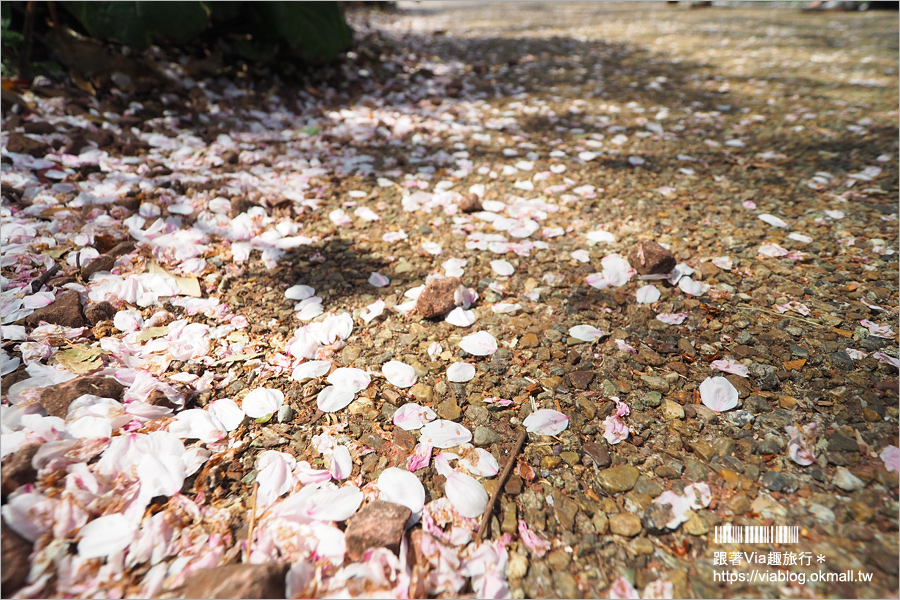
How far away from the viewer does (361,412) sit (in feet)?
4.24

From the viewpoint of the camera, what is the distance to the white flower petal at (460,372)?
1.40m

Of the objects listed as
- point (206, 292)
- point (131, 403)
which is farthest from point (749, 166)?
point (131, 403)

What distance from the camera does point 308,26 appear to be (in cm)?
349

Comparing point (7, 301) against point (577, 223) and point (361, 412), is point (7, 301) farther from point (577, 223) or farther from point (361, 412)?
point (577, 223)

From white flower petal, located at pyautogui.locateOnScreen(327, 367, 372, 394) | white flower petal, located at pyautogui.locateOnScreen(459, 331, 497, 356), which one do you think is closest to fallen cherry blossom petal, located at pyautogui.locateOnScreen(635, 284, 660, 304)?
white flower petal, located at pyautogui.locateOnScreen(459, 331, 497, 356)

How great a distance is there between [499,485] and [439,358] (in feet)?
1.60

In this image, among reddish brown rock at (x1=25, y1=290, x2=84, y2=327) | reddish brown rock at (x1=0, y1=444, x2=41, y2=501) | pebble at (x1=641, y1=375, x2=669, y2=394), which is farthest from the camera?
reddish brown rock at (x1=25, y1=290, x2=84, y2=327)

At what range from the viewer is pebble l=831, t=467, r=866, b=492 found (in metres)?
1.03

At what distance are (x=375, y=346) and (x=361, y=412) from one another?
0.28 metres

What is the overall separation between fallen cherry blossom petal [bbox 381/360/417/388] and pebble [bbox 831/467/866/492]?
3.62 ft

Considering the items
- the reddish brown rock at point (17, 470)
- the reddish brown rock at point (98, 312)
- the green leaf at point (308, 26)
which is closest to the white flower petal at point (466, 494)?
the reddish brown rock at point (17, 470)

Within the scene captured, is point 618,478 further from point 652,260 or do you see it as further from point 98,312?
point 98,312

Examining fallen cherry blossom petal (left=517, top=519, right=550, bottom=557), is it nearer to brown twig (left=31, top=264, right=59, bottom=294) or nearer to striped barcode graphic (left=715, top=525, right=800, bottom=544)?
striped barcode graphic (left=715, top=525, right=800, bottom=544)

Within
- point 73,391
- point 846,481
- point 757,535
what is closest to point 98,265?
point 73,391
